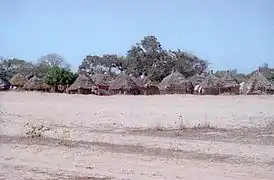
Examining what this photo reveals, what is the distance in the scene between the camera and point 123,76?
135 ft

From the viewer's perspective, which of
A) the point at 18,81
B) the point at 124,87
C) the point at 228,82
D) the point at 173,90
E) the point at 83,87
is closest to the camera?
the point at 124,87

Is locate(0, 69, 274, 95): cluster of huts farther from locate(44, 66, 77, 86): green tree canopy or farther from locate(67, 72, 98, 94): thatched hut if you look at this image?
locate(44, 66, 77, 86): green tree canopy

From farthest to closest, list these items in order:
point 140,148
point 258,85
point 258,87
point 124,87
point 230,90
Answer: point 230,90 → point 124,87 → point 258,85 → point 258,87 → point 140,148

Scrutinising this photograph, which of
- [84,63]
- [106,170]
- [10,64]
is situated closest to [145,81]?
[84,63]

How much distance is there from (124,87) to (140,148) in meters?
29.5

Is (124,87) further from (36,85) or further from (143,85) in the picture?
(36,85)

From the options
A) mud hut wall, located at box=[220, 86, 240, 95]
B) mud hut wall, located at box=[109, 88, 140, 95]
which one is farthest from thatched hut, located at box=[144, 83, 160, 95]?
mud hut wall, located at box=[220, 86, 240, 95]

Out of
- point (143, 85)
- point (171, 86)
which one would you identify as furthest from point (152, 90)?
point (171, 86)

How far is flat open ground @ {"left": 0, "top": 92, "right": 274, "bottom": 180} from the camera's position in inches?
308

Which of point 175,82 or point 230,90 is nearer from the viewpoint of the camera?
point 175,82

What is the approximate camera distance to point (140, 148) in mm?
10469

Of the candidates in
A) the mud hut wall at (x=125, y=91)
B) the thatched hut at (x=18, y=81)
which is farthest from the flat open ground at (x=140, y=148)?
the thatched hut at (x=18, y=81)

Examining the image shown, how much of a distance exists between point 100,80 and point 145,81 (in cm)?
388

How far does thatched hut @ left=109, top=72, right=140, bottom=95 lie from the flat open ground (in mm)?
22078
